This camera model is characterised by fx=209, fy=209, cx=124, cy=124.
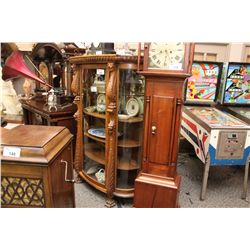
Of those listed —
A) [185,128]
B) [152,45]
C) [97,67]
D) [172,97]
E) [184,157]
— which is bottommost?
[184,157]

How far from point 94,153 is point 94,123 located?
0.29 metres

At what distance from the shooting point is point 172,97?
1.34 metres

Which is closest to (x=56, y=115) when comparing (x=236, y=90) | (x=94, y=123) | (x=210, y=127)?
(x=94, y=123)

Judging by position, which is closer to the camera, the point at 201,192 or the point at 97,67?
the point at 97,67

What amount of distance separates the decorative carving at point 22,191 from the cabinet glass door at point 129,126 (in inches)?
37.1

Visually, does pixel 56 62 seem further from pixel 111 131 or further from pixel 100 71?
pixel 111 131

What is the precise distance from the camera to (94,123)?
2016 mm

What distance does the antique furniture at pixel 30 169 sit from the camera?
82 cm

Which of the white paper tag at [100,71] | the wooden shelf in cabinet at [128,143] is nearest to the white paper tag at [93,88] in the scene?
the white paper tag at [100,71]

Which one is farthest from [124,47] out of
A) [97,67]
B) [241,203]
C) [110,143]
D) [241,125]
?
[241,203]

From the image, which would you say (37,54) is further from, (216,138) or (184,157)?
(184,157)

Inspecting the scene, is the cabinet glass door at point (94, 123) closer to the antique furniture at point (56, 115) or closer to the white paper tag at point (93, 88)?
the white paper tag at point (93, 88)

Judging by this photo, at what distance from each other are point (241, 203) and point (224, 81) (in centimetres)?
143

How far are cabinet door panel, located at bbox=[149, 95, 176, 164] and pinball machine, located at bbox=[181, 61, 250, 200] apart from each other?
0.65 meters
